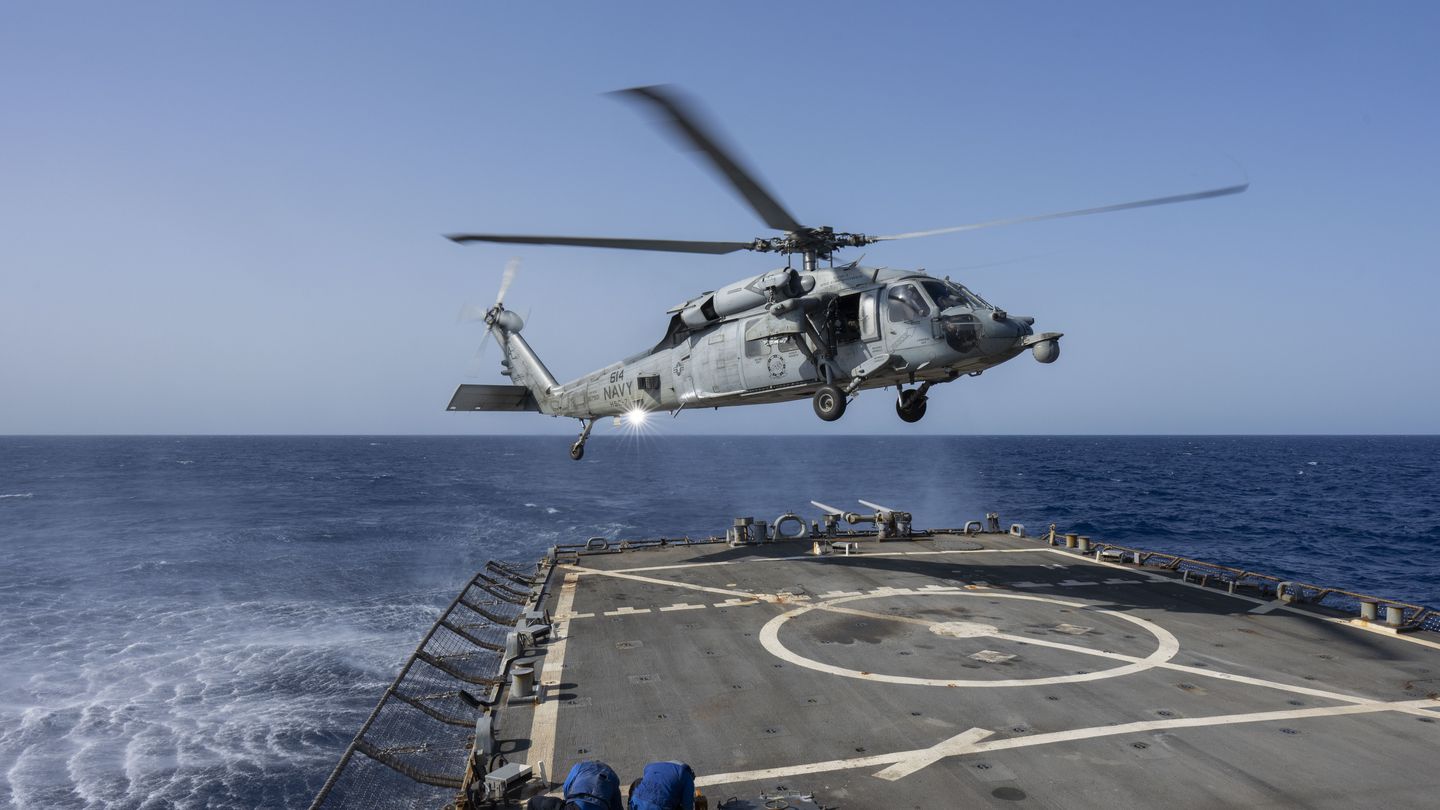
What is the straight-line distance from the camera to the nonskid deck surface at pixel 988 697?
10.4 metres

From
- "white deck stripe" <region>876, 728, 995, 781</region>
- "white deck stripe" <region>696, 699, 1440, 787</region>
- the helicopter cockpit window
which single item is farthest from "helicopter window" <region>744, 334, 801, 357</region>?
"white deck stripe" <region>696, 699, 1440, 787</region>

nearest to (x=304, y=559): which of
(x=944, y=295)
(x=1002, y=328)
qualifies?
(x=944, y=295)

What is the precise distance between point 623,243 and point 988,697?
11880mm

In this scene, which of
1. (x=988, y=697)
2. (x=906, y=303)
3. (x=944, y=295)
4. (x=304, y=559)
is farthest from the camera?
(x=304, y=559)

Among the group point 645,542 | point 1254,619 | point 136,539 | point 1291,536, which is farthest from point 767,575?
point 136,539

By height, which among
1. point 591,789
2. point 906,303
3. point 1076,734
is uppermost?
point 906,303

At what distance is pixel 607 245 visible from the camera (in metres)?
17.8

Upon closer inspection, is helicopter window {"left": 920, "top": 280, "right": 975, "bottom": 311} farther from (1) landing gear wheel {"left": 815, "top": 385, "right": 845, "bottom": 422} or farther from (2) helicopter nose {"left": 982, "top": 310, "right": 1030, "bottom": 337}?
(1) landing gear wheel {"left": 815, "top": 385, "right": 845, "bottom": 422}

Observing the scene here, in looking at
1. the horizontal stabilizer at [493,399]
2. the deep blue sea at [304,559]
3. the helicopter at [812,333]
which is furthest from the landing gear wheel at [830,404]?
the deep blue sea at [304,559]

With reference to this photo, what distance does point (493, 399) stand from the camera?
3092 cm

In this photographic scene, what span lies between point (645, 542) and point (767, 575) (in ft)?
24.7

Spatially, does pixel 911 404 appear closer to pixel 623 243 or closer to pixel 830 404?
pixel 830 404

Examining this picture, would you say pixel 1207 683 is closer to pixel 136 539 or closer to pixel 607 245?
pixel 607 245

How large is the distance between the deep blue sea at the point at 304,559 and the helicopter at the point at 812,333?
1567 centimetres
